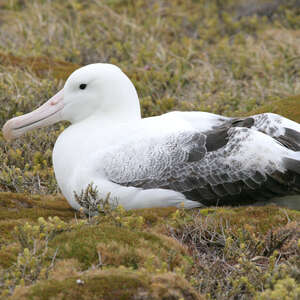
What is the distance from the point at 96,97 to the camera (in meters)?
5.90

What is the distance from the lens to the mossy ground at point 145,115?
12.4 ft

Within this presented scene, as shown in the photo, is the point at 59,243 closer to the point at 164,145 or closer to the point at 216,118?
the point at 164,145

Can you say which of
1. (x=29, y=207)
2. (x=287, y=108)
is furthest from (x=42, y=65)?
(x=29, y=207)

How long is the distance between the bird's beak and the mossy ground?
0.36 m

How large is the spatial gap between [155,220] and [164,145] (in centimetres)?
71

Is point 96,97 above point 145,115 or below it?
above

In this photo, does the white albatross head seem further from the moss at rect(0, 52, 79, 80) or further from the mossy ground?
the moss at rect(0, 52, 79, 80)

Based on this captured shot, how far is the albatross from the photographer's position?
5.23m

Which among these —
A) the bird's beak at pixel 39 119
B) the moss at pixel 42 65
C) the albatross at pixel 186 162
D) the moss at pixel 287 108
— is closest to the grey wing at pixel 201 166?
the albatross at pixel 186 162

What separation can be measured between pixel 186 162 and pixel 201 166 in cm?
12

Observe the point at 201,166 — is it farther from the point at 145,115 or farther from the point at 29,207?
the point at 145,115

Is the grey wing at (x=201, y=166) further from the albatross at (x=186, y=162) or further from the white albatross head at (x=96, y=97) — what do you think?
the white albatross head at (x=96, y=97)

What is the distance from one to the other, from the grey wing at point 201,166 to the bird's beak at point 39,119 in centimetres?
92

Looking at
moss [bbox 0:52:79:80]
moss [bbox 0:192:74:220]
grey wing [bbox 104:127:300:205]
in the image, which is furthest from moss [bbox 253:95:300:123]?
moss [bbox 0:52:79:80]
